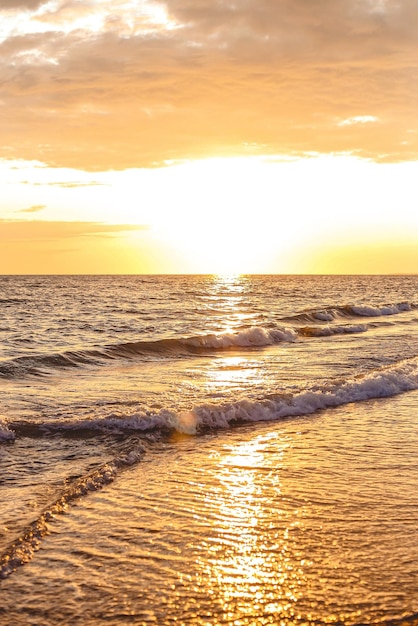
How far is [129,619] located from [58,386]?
1186 cm

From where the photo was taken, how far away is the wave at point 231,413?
11258 millimetres

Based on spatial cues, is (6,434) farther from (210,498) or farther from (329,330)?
(329,330)

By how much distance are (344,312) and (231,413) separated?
3550cm

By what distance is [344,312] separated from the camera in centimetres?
4672

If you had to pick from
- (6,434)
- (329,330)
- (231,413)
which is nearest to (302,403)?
(231,413)

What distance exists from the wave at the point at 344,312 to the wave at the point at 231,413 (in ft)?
81.5

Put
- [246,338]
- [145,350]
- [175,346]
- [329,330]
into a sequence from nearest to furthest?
[145,350] → [175,346] → [246,338] → [329,330]

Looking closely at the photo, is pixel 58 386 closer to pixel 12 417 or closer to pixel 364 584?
pixel 12 417

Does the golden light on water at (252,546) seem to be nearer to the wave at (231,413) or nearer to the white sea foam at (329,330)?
the wave at (231,413)

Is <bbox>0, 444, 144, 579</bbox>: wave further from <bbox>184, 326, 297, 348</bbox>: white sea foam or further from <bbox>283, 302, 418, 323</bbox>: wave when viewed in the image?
<bbox>283, 302, 418, 323</bbox>: wave

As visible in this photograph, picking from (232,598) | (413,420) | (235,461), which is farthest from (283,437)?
(232,598)

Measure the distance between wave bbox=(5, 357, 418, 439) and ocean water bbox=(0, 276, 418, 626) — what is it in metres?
0.03

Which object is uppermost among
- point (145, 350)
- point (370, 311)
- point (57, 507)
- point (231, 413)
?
point (370, 311)

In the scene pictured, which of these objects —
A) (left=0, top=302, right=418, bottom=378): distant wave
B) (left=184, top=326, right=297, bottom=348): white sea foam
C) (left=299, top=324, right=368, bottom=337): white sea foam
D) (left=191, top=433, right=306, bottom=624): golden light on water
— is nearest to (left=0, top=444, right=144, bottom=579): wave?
(left=191, top=433, right=306, bottom=624): golden light on water
